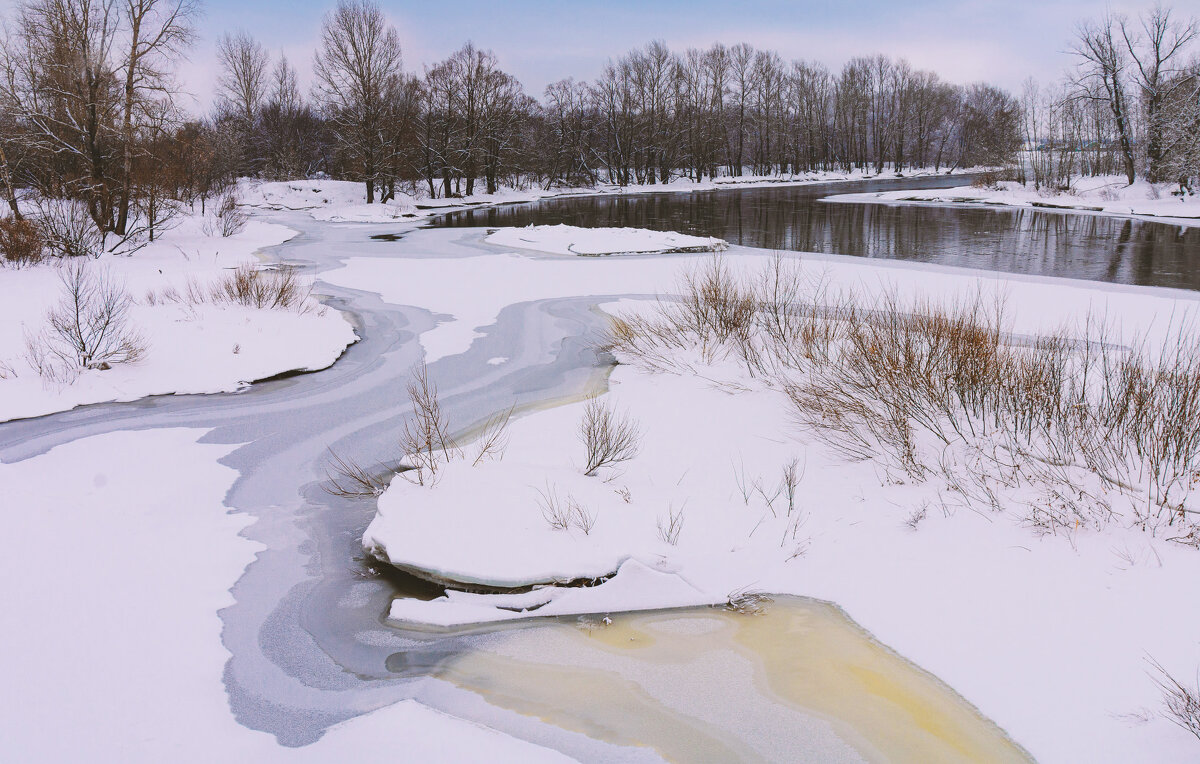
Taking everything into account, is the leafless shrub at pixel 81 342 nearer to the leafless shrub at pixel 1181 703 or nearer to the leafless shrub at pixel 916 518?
the leafless shrub at pixel 916 518

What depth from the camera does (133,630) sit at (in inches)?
181

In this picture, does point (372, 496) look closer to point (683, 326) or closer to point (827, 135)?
point (683, 326)

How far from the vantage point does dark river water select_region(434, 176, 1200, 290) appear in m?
18.7

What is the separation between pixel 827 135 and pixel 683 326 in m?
78.6

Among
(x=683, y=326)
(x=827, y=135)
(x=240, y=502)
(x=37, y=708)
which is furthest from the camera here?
(x=827, y=135)

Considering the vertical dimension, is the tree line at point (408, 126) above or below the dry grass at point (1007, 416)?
above

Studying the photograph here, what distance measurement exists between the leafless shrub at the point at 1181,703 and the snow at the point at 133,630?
311cm

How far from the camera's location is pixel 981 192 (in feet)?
148

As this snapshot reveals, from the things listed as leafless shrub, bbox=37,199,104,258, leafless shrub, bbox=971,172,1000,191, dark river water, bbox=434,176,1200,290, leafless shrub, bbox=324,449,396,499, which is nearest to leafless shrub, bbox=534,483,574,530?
leafless shrub, bbox=324,449,396,499

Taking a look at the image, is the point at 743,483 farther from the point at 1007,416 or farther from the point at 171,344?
the point at 171,344

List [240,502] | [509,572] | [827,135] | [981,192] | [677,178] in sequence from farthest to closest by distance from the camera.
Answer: [827,135]
[677,178]
[981,192]
[240,502]
[509,572]

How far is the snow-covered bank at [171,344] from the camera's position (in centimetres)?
922

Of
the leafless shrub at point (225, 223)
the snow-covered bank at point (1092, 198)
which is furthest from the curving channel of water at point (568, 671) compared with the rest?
the snow-covered bank at point (1092, 198)

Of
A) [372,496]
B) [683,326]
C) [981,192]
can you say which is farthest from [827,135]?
[372,496]
